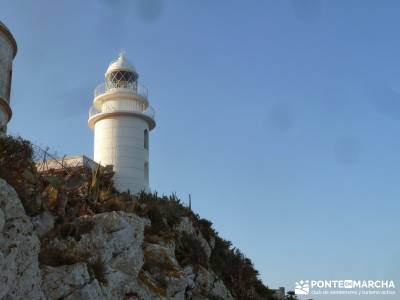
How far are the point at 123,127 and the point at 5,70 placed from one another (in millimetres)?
Result: 8140

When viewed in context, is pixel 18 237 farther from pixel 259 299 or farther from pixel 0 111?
pixel 0 111

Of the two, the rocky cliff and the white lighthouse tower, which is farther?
the white lighthouse tower

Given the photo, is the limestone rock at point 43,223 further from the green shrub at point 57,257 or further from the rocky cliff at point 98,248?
the green shrub at point 57,257

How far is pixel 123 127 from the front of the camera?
28969 millimetres

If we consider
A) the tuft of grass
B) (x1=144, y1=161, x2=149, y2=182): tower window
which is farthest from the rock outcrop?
(x1=144, y1=161, x2=149, y2=182): tower window

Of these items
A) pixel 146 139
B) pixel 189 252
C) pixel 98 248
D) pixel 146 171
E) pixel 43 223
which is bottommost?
pixel 98 248

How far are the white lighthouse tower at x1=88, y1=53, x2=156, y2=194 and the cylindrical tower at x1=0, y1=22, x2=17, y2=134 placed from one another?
23.2 feet

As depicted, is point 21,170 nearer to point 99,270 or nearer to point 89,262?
point 89,262

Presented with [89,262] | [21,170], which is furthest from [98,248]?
[21,170]

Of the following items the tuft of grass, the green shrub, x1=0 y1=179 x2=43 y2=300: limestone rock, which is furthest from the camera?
the tuft of grass

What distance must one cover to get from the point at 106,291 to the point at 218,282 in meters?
6.15

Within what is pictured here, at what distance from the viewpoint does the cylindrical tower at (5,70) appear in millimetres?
21594

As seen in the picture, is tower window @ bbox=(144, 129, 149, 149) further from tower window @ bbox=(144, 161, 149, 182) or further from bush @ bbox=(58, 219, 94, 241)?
bush @ bbox=(58, 219, 94, 241)

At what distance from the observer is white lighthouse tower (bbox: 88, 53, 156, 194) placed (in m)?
28.1
